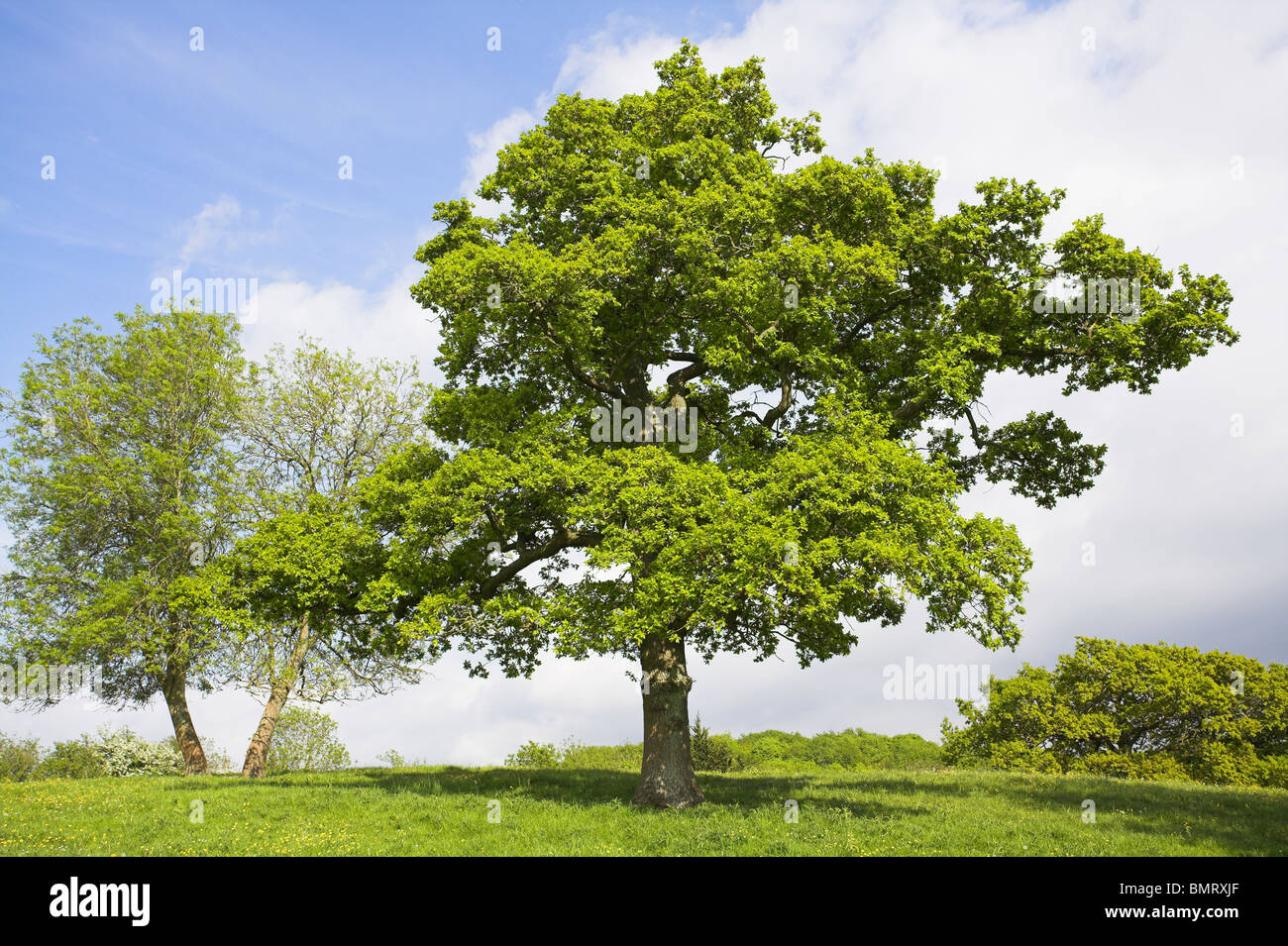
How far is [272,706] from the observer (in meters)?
33.1

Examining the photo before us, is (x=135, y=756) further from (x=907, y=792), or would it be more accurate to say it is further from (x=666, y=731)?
(x=907, y=792)

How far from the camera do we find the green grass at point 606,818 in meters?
15.4

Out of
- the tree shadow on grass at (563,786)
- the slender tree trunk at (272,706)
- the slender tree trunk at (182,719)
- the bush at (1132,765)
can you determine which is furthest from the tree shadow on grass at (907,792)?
the bush at (1132,765)

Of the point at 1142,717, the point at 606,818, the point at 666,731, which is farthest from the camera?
the point at 1142,717

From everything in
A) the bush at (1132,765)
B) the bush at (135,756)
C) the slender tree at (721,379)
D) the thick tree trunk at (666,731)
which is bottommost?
the bush at (1132,765)

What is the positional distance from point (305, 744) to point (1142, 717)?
41.6 m

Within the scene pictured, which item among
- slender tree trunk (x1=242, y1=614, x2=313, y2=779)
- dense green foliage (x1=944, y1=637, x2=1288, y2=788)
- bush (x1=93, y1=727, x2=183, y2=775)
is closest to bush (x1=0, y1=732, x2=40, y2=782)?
bush (x1=93, y1=727, x2=183, y2=775)

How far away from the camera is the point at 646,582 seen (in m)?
17.5

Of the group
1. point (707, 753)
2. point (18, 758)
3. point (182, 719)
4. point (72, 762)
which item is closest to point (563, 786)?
point (707, 753)

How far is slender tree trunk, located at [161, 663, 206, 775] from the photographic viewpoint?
3350cm

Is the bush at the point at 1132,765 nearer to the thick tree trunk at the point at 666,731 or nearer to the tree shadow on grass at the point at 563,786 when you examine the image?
the tree shadow on grass at the point at 563,786

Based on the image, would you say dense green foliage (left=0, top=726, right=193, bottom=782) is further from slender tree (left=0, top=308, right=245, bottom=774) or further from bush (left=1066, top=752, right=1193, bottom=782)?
bush (left=1066, top=752, right=1193, bottom=782)

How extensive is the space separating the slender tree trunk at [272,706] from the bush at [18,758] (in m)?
20.9
